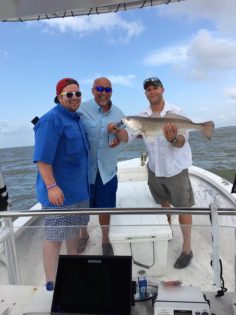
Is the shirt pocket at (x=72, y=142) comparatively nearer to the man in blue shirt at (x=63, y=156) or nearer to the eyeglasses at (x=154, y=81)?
the man in blue shirt at (x=63, y=156)

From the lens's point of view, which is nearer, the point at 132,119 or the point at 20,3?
the point at 20,3

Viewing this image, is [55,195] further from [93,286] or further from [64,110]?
[93,286]

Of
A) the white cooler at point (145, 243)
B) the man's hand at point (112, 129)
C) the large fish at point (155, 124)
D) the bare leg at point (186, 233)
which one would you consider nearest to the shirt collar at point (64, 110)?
the man's hand at point (112, 129)

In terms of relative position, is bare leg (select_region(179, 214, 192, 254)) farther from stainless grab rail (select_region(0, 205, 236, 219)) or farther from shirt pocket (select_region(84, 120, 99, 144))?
shirt pocket (select_region(84, 120, 99, 144))

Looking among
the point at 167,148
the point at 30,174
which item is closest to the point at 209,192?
the point at 167,148

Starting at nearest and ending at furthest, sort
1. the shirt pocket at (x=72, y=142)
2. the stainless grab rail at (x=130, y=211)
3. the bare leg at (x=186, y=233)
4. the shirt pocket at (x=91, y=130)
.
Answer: the stainless grab rail at (x=130, y=211) → the bare leg at (x=186, y=233) → the shirt pocket at (x=72, y=142) → the shirt pocket at (x=91, y=130)

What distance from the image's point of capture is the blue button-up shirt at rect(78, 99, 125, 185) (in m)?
3.08

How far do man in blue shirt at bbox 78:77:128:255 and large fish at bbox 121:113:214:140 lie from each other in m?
0.13

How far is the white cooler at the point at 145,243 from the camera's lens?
7.64 feet

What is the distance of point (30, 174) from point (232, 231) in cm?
1640

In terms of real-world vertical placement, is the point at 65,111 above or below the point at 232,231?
above

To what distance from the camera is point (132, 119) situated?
329cm

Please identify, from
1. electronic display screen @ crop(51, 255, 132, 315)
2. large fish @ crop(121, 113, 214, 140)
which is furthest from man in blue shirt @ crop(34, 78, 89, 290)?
electronic display screen @ crop(51, 255, 132, 315)

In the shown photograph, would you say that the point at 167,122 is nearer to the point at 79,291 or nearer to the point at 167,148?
the point at 167,148
